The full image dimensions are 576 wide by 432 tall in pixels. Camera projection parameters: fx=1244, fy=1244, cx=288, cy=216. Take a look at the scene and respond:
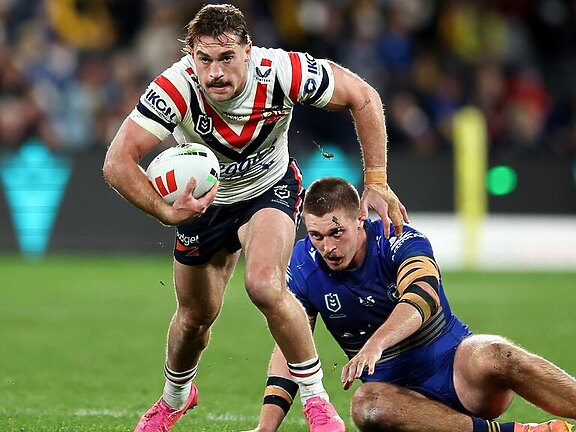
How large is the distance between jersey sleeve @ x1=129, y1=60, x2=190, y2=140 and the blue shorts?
1507mm

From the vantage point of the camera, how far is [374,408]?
582cm

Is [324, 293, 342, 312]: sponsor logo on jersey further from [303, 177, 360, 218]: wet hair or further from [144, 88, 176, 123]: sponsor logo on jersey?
[144, 88, 176, 123]: sponsor logo on jersey

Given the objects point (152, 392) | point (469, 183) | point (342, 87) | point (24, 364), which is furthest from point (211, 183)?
point (469, 183)

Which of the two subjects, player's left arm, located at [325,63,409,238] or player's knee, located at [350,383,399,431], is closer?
player's knee, located at [350,383,399,431]

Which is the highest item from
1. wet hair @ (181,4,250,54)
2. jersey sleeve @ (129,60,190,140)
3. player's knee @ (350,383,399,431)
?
wet hair @ (181,4,250,54)

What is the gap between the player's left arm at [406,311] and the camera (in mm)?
5070

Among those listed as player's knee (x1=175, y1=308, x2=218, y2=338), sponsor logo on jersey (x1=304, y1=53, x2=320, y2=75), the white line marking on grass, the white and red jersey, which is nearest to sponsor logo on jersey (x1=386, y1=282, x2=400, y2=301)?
the white and red jersey

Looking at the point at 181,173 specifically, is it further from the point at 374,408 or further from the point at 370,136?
the point at 374,408

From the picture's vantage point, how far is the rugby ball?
5535mm

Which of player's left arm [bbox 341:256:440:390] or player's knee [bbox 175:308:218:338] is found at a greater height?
player's left arm [bbox 341:256:440:390]

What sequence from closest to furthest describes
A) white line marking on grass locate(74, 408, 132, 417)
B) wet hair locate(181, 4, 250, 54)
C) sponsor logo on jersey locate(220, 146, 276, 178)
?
1. wet hair locate(181, 4, 250, 54)
2. sponsor logo on jersey locate(220, 146, 276, 178)
3. white line marking on grass locate(74, 408, 132, 417)

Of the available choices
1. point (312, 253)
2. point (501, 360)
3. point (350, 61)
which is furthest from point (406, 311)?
point (350, 61)

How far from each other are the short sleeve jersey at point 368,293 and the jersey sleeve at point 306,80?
2.24 feet

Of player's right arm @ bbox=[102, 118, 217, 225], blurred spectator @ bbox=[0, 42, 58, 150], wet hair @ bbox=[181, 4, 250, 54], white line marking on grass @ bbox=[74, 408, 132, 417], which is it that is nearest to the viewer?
player's right arm @ bbox=[102, 118, 217, 225]
